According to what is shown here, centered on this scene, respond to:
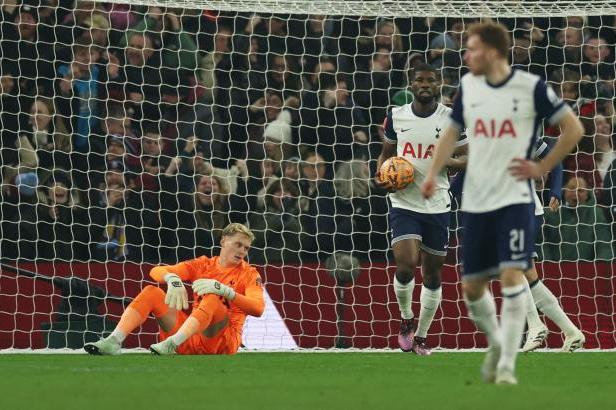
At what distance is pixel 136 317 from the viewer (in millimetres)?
10484

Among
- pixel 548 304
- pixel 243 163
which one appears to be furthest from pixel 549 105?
pixel 243 163

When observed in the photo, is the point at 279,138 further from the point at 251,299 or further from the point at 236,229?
the point at 251,299

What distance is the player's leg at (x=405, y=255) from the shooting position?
10.7 meters

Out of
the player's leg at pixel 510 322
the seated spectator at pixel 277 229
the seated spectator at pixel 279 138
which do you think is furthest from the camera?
the seated spectator at pixel 279 138

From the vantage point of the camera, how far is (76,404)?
5.92 meters

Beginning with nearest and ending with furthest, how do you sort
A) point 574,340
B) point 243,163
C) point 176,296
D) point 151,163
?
1. point 176,296
2. point 574,340
3. point 151,163
4. point 243,163

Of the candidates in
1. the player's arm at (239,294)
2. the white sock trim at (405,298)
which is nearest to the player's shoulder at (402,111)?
the white sock trim at (405,298)

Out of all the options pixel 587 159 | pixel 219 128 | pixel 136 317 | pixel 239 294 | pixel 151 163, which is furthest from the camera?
pixel 587 159

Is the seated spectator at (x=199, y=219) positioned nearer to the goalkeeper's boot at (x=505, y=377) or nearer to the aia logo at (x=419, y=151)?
the aia logo at (x=419, y=151)

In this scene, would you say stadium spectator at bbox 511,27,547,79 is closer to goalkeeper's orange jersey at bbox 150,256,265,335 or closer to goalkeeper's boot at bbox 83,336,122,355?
goalkeeper's orange jersey at bbox 150,256,265,335

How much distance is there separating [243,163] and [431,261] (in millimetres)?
3417

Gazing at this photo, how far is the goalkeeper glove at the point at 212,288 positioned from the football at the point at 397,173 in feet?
4.79

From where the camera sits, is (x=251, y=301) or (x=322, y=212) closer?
(x=251, y=301)

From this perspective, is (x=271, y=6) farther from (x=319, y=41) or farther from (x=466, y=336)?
(x=466, y=336)
